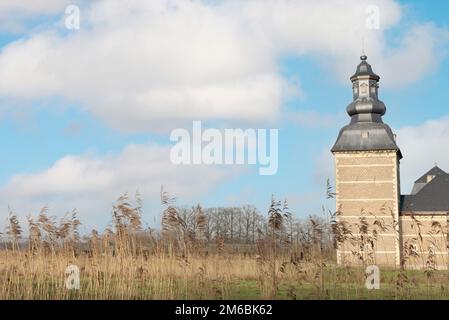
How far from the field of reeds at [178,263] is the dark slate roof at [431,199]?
2957 cm

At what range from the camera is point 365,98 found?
41031 millimetres

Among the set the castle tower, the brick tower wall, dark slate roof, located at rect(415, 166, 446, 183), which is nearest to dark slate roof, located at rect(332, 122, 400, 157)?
the castle tower

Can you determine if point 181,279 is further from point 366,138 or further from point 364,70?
point 364,70

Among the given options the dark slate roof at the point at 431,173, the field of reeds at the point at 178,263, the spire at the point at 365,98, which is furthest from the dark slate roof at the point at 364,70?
the field of reeds at the point at 178,263

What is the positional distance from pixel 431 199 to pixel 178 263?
33.8 m

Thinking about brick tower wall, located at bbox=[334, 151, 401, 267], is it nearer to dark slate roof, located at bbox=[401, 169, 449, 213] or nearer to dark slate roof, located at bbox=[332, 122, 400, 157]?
dark slate roof, located at bbox=[332, 122, 400, 157]

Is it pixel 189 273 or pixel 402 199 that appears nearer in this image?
pixel 189 273

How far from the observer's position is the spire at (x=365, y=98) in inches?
1588

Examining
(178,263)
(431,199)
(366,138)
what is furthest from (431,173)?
(178,263)

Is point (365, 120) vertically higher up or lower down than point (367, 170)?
higher up
